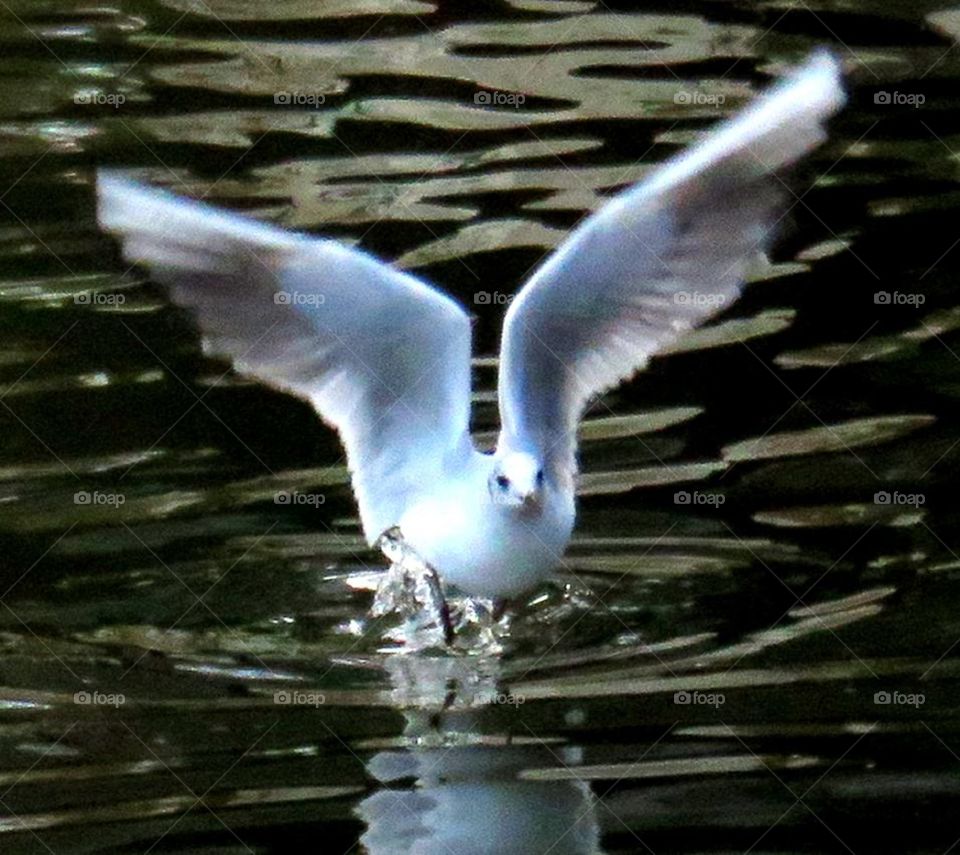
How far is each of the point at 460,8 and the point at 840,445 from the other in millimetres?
5476

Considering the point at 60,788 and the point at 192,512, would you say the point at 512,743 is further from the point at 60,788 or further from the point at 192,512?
the point at 192,512

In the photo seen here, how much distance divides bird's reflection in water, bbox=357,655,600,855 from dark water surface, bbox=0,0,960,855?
0.01 m

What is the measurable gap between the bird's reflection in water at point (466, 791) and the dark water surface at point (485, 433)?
14 mm

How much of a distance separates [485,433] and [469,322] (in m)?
1.88

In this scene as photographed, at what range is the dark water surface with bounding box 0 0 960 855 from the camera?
24.3ft

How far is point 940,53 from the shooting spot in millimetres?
13484

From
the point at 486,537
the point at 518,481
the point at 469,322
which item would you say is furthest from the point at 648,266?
the point at 486,537

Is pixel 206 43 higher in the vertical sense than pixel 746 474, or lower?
higher

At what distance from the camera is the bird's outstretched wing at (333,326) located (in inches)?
318

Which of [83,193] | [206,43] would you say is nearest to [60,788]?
[83,193]

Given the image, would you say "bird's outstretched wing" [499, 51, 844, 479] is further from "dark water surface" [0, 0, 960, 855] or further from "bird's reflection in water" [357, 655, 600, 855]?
"bird's reflection in water" [357, 655, 600, 855]

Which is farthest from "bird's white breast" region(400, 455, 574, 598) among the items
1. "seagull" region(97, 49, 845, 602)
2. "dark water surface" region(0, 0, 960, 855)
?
"dark water surface" region(0, 0, 960, 855)

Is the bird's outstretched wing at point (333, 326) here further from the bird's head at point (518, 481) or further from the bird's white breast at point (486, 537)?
the bird's head at point (518, 481)

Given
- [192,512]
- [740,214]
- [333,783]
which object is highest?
[740,214]
